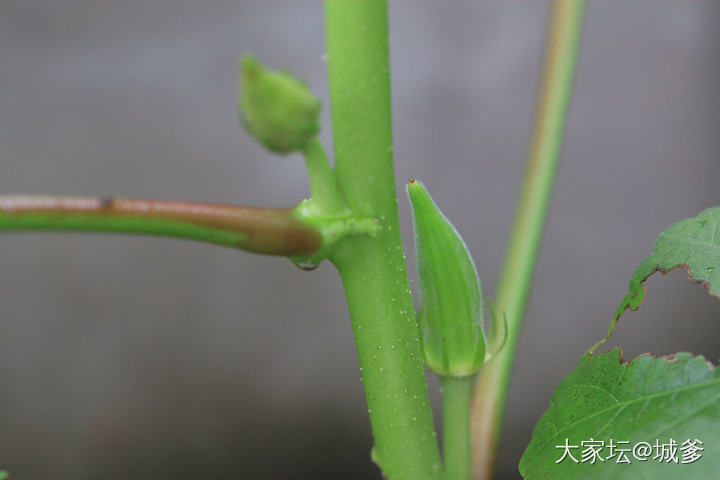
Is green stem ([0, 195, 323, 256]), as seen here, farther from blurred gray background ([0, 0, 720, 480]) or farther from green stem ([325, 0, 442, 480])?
blurred gray background ([0, 0, 720, 480])

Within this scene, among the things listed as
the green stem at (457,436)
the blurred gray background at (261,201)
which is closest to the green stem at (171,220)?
the green stem at (457,436)

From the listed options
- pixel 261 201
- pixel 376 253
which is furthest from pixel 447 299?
pixel 261 201

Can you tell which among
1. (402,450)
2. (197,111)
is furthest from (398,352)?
(197,111)

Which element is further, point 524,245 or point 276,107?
point 524,245

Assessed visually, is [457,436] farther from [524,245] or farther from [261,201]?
[261,201]

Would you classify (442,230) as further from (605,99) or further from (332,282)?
(605,99)

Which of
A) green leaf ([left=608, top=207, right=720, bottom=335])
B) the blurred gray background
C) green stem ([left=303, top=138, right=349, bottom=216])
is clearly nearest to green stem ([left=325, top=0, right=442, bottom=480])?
green stem ([left=303, top=138, right=349, bottom=216])
